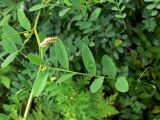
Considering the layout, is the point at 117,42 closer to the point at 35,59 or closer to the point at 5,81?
the point at 5,81

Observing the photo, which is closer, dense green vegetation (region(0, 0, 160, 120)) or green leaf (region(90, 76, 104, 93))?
green leaf (region(90, 76, 104, 93))

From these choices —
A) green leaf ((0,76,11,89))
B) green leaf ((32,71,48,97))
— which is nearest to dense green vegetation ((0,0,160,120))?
green leaf ((0,76,11,89))

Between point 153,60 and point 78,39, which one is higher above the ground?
point 78,39

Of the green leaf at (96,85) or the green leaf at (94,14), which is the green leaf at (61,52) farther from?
the green leaf at (94,14)

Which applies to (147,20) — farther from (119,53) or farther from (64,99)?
(64,99)

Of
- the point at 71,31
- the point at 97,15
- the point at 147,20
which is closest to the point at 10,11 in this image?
the point at 71,31

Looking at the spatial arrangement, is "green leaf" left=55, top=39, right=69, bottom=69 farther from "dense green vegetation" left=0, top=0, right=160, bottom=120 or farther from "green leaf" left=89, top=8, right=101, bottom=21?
"green leaf" left=89, top=8, right=101, bottom=21

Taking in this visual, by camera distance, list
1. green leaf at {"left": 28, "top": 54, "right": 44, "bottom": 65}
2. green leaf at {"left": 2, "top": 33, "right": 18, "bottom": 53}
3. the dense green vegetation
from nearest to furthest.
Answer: green leaf at {"left": 28, "top": 54, "right": 44, "bottom": 65} → green leaf at {"left": 2, "top": 33, "right": 18, "bottom": 53} → the dense green vegetation

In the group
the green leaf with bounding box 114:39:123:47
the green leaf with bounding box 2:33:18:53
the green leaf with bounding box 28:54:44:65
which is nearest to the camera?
the green leaf with bounding box 28:54:44:65

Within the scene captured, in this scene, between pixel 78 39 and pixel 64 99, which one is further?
pixel 78 39
